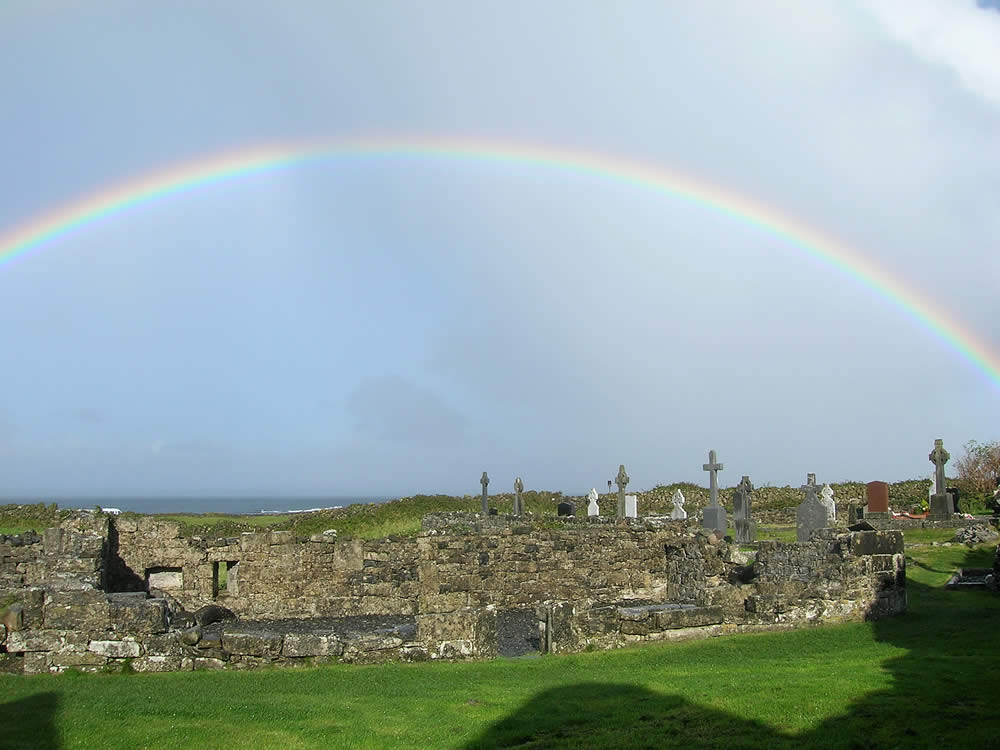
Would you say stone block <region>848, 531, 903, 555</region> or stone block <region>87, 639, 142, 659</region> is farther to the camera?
stone block <region>848, 531, 903, 555</region>

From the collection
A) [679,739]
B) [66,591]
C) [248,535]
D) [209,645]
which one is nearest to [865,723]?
[679,739]

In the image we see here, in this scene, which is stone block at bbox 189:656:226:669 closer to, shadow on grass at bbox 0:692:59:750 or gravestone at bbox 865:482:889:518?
shadow on grass at bbox 0:692:59:750

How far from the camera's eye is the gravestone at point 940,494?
110ft

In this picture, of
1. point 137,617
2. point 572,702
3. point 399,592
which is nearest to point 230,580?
point 399,592

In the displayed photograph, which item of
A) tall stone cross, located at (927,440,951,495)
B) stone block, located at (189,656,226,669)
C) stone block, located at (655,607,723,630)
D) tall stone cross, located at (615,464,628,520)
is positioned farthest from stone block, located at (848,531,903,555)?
tall stone cross, located at (927,440,951,495)

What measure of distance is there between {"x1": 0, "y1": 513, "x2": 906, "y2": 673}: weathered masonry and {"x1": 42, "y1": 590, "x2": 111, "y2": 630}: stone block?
20mm

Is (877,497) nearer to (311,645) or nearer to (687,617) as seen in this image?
(687,617)

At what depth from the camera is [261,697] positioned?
9.85 meters

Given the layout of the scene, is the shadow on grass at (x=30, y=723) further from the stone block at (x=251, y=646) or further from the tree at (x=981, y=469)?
the tree at (x=981, y=469)

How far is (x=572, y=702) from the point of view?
9.32 meters

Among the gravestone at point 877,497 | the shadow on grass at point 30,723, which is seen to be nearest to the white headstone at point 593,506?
the gravestone at point 877,497

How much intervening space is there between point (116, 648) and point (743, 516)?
25.1m

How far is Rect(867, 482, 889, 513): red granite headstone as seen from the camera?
3759 cm

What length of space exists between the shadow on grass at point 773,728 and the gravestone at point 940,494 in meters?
25.5
